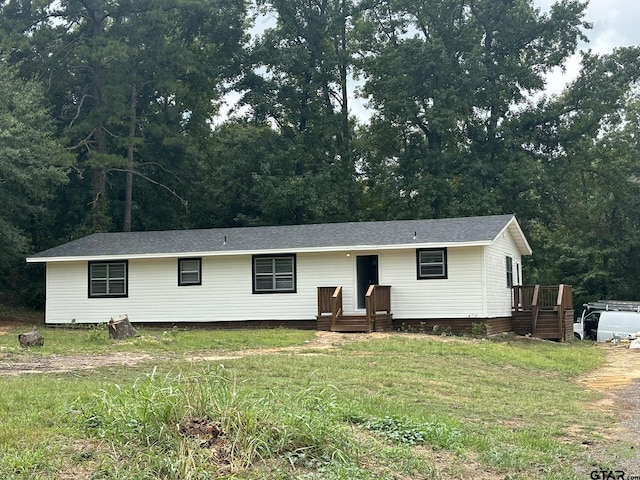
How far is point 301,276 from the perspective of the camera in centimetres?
2250

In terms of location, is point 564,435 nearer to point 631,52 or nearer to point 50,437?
point 50,437

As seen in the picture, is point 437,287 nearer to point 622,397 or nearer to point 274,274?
point 274,274

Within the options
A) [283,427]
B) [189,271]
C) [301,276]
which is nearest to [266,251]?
[301,276]

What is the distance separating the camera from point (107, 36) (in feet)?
107

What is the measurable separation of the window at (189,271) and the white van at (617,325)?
13150 millimetres

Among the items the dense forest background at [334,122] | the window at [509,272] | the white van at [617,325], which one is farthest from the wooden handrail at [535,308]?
the dense forest background at [334,122]

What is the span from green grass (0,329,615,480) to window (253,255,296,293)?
1116 cm

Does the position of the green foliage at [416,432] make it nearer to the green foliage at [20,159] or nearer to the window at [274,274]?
the window at [274,274]

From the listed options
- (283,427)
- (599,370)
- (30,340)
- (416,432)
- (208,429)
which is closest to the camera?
(208,429)

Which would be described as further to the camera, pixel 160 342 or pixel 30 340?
pixel 160 342

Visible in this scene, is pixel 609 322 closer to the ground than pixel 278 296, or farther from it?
closer to the ground

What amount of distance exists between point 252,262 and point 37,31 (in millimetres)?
16580

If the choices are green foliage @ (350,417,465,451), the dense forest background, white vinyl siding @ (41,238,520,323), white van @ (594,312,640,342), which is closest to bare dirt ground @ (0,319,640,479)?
green foliage @ (350,417,465,451)

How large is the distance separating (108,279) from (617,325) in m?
16.4
